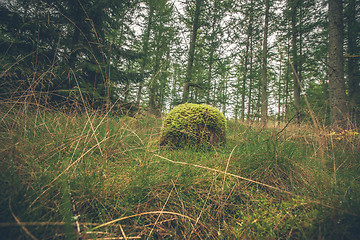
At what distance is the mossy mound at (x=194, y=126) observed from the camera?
2.55 meters

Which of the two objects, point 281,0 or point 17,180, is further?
point 281,0

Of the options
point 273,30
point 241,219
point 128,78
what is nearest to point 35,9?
point 128,78

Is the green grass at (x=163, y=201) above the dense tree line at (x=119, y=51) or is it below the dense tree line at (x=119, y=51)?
below

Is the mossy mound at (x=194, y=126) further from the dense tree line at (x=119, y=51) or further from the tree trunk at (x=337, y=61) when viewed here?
the tree trunk at (x=337, y=61)

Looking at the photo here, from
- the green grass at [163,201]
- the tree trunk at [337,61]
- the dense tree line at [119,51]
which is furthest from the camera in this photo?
the tree trunk at [337,61]

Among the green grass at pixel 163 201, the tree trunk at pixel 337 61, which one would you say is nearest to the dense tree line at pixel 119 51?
the tree trunk at pixel 337 61

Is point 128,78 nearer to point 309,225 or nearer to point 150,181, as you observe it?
point 150,181

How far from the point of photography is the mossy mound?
2.55 metres

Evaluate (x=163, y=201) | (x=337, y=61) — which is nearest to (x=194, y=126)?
(x=163, y=201)

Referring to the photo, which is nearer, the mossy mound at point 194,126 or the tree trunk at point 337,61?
the mossy mound at point 194,126

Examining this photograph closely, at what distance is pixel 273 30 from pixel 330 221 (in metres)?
11.6

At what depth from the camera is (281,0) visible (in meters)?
8.17

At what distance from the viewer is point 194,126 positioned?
2586 millimetres

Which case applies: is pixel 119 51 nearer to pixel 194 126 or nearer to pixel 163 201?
pixel 194 126
